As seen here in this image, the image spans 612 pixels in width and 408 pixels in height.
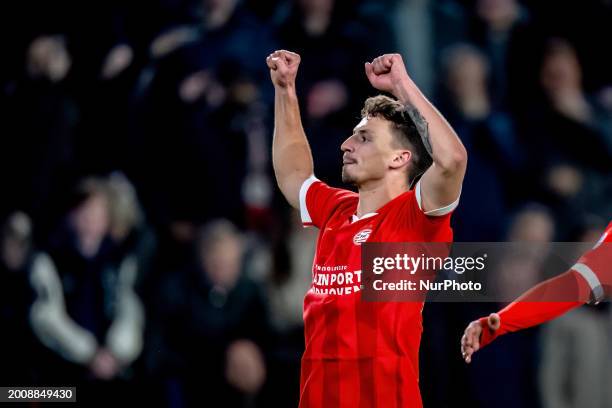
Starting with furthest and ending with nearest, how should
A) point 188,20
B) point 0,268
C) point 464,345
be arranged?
1. point 188,20
2. point 0,268
3. point 464,345

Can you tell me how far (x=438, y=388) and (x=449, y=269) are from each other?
110cm

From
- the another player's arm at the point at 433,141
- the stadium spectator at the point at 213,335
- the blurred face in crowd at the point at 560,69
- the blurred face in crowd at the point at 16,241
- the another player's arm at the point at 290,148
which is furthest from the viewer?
the blurred face in crowd at the point at 16,241

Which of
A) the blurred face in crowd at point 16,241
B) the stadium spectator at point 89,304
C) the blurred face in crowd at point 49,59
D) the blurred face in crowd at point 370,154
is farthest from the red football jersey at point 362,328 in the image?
the blurred face in crowd at point 49,59

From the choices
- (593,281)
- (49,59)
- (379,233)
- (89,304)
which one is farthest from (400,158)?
(49,59)

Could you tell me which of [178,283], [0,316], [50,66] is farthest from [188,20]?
[0,316]

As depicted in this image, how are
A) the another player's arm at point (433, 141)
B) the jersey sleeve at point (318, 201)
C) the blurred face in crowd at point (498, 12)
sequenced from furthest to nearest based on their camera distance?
1. the blurred face in crowd at point (498, 12)
2. the jersey sleeve at point (318, 201)
3. the another player's arm at point (433, 141)

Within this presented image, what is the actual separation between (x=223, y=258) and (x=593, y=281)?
2265mm

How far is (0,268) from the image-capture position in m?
5.02

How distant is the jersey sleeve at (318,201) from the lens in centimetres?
319

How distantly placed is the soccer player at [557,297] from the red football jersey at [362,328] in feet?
0.81

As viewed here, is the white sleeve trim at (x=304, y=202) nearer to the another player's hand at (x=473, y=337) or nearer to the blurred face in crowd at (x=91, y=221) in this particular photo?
the another player's hand at (x=473, y=337)

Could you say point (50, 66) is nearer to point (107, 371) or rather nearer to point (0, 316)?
point (0, 316)

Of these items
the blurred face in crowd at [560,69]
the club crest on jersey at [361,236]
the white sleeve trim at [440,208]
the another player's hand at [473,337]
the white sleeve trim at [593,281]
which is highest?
the blurred face in crowd at [560,69]

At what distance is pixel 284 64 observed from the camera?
3236mm
